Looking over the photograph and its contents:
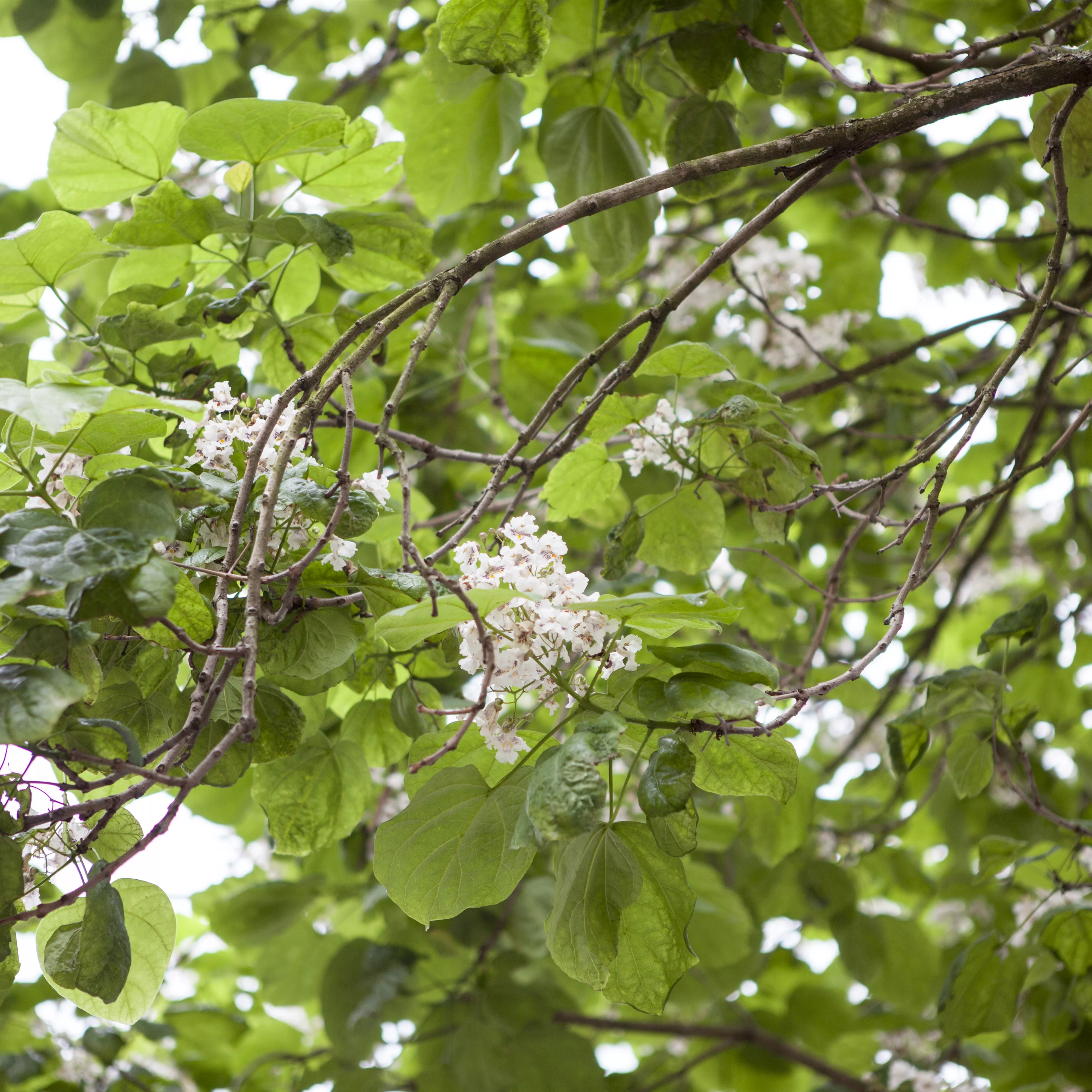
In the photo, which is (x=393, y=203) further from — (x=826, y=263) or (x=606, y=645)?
(x=606, y=645)

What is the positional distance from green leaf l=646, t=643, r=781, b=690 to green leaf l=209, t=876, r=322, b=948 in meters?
1.29

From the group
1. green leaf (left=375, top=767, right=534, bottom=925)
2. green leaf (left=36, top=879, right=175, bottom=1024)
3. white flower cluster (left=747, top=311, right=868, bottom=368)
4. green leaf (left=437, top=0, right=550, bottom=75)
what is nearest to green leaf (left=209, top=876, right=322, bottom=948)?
green leaf (left=36, top=879, right=175, bottom=1024)

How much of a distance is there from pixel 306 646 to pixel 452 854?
0.69 feet

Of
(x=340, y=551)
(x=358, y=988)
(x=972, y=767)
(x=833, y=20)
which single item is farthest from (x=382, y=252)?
(x=358, y=988)

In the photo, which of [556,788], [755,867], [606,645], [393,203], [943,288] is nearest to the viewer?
[556,788]

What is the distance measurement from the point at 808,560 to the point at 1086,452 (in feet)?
2.18

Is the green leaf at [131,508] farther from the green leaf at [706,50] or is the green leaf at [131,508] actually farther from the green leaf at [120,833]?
the green leaf at [706,50]

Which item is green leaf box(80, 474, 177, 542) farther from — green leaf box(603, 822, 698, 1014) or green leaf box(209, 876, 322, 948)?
green leaf box(209, 876, 322, 948)

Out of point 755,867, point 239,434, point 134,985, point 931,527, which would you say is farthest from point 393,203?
point 755,867

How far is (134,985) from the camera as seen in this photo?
778 mm

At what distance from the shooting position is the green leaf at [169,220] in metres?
0.98

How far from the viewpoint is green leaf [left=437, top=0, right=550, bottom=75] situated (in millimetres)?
934

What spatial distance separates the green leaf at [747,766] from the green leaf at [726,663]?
6 centimetres

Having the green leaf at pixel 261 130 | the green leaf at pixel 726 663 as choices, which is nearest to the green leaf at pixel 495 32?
the green leaf at pixel 261 130
